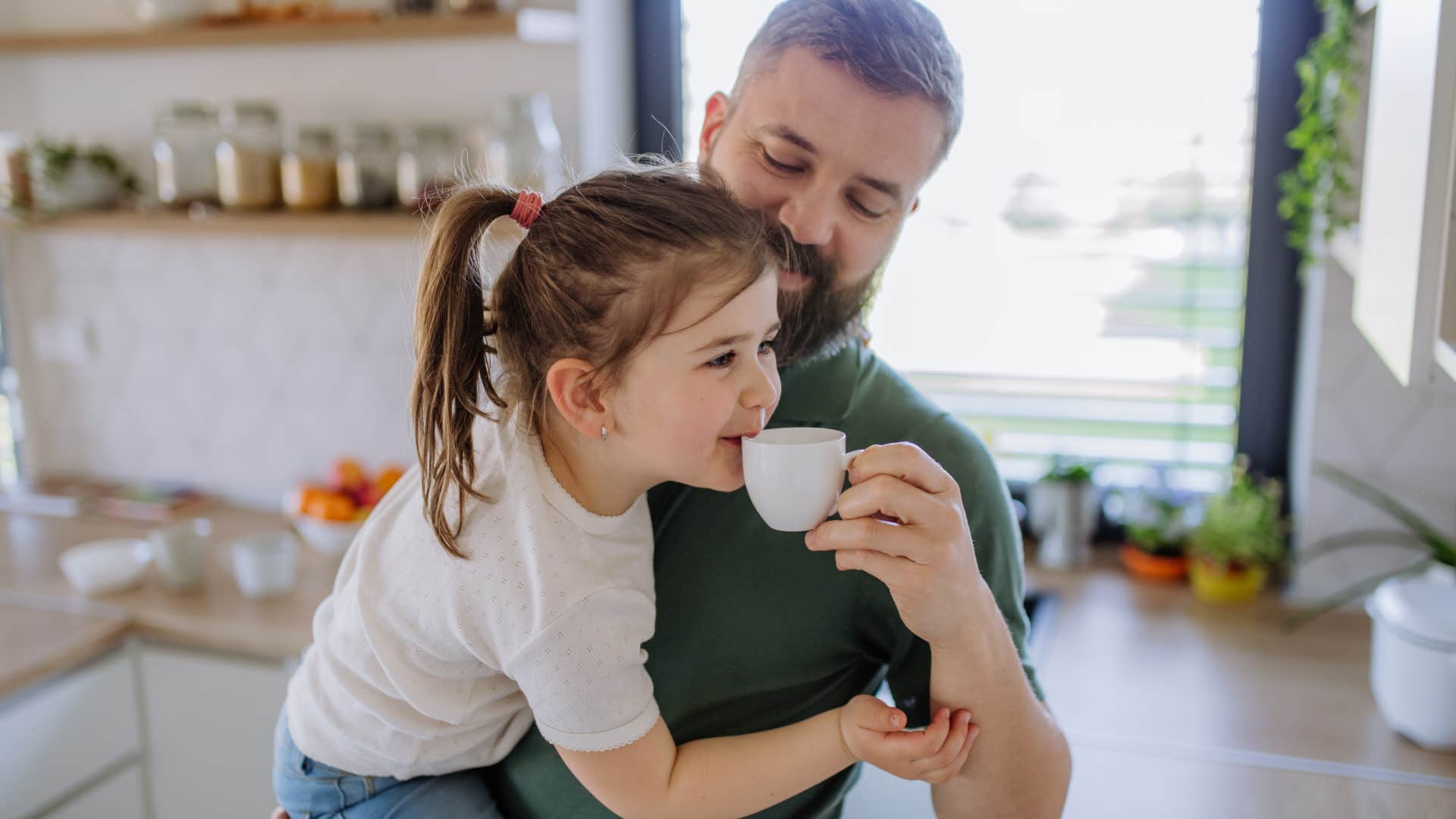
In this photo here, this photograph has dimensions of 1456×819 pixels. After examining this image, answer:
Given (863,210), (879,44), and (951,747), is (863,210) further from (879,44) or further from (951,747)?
(951,747)

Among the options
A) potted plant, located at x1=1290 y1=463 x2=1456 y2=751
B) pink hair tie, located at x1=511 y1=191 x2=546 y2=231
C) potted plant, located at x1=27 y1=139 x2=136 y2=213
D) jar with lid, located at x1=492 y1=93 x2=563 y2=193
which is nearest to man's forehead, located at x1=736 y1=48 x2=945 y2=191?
pink hair tie, located at x1=511 y1=191 x2=546 y2=231

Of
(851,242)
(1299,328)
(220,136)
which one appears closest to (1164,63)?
(1299,328)

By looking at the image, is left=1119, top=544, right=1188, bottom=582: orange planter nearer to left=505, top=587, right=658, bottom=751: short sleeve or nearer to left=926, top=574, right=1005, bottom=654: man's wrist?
left=926, top=574, right=1005, bottom=654: man's wrist

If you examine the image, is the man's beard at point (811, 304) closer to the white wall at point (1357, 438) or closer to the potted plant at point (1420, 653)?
the potted plant at point (1420, 653)

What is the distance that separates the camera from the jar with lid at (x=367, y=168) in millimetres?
2422

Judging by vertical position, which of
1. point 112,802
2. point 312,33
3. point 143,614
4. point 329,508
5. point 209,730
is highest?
point 312,33

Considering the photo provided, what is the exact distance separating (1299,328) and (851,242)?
1423 mm

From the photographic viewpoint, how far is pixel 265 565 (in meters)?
2.20

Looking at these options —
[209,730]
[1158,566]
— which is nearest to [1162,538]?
[1158,566]

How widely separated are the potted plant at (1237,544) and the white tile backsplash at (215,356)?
1786mm

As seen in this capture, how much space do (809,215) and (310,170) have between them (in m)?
1.60

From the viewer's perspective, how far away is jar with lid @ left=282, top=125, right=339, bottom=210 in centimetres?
241

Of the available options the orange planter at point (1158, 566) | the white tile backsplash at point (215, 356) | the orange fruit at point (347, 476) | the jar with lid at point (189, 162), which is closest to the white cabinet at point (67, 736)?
the orange fruit at point (347, 476)

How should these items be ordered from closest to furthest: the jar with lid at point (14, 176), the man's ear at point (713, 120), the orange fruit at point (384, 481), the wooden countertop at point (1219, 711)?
the man's ear at point (713, 120) → the wooden countertop at point (1219, 711) → the orange fruit at point (384, 481) → the jar with lid at point (14, 176)
